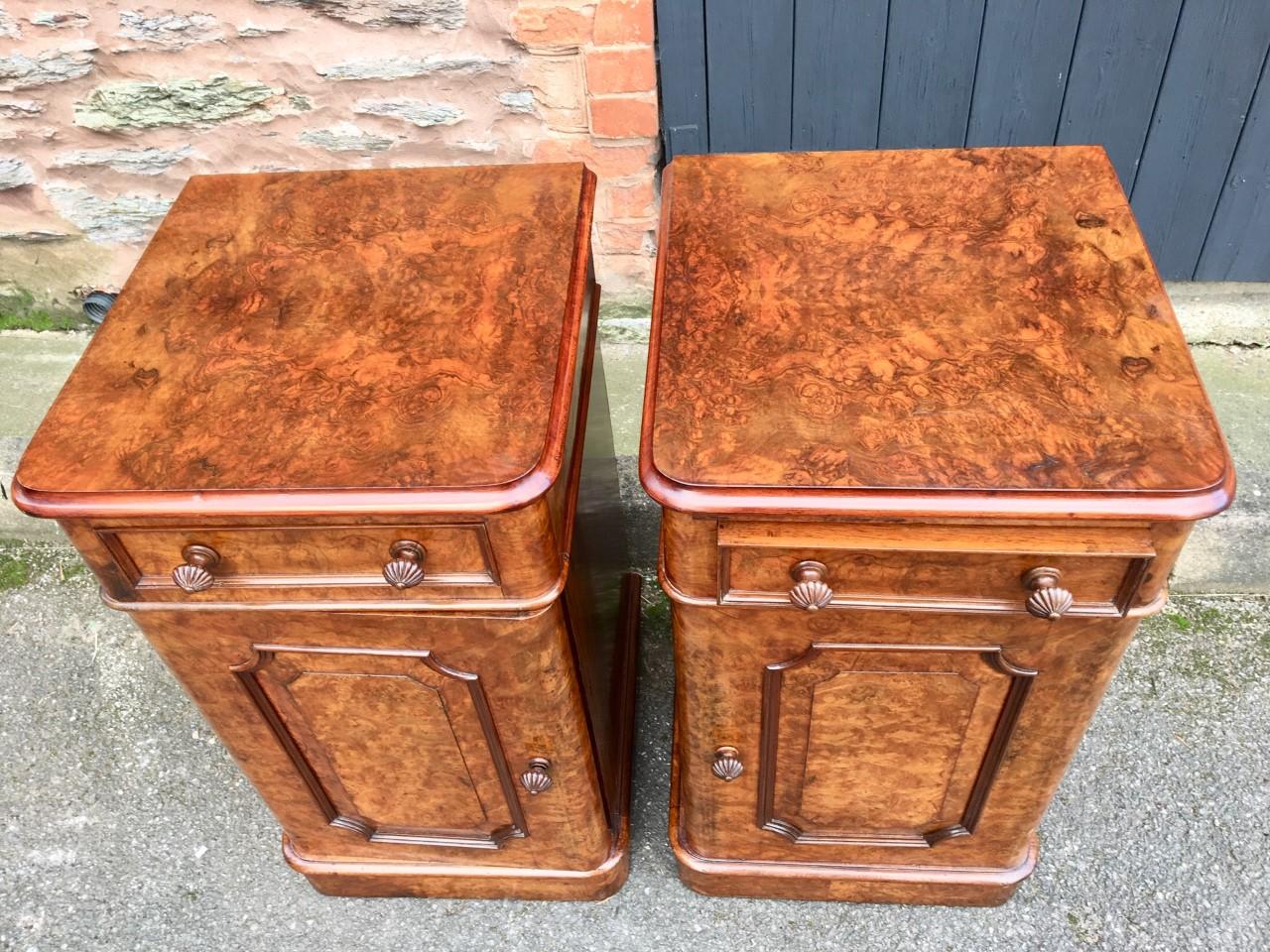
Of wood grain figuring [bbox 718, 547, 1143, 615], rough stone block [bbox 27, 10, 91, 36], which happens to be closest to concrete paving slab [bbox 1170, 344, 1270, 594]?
wood grain figuring [bbox 718, 547, 1143, 615]

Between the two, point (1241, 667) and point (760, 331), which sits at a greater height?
point (760, 331)

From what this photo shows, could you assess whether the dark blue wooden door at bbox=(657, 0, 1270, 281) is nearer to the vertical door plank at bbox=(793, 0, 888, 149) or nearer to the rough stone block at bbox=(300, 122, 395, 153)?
the vertical door plank at bbox=(793, 0, 888, 149)

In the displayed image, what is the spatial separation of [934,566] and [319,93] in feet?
5.14

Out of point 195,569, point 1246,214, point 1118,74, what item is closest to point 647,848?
point 195,569

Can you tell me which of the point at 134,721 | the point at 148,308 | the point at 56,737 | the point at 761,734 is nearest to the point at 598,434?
the point at 761,734

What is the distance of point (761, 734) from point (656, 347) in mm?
536

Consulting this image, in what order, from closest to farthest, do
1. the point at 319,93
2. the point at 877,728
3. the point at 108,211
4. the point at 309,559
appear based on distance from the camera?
the point at 309,559 → the point at 877,728 → the point at 319,93 → the point at 108,211

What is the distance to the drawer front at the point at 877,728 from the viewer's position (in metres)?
1.15

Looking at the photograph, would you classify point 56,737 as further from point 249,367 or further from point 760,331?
point 760,331

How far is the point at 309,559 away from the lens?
1088 mm

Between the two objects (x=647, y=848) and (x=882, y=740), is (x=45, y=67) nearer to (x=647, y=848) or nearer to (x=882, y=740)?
(x=647, y=848)

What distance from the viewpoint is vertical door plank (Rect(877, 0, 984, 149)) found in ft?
6.01

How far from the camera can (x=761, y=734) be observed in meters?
1.30

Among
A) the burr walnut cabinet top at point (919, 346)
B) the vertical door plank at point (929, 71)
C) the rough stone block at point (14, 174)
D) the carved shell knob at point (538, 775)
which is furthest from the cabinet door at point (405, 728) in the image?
the rough stone block at point (14, 174)
